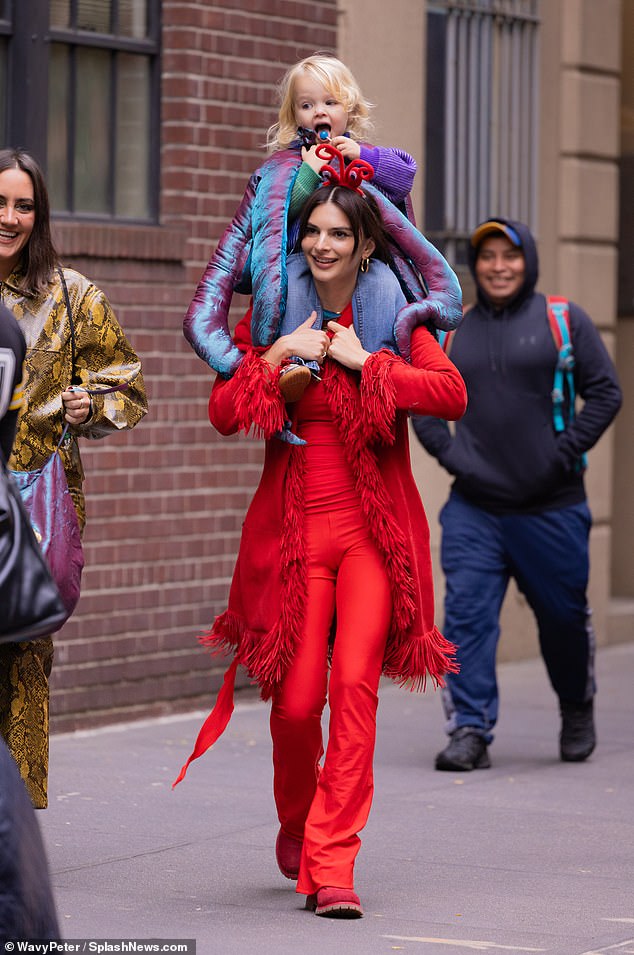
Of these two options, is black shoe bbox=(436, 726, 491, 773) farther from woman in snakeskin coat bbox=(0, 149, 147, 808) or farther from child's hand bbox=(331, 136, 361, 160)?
child's hand bbox=(331, 136, 361, 160)

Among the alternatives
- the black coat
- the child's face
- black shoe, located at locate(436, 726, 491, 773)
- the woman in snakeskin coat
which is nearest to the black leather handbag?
the black coat

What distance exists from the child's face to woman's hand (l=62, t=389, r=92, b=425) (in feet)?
3.35

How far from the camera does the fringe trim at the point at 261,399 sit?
5777 mm

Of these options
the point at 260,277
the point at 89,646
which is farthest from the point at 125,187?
the point at 260,277

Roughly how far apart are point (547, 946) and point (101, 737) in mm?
3822

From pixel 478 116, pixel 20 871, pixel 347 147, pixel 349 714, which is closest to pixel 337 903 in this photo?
pixel 349 714

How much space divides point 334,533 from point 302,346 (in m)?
0.54

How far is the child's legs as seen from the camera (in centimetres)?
570

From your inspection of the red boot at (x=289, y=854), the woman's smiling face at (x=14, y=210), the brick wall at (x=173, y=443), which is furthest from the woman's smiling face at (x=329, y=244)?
the brick wall at (x=173, y=443)

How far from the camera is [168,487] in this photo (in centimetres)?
946

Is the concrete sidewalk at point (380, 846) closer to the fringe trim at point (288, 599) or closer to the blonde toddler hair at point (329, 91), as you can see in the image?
the fringe trim at point (288, 599)

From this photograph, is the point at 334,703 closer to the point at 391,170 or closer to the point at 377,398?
the point at 377,398

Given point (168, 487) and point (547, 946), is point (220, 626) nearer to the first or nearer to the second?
point (547, 946)

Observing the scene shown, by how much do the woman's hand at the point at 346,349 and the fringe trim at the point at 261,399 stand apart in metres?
0.19
